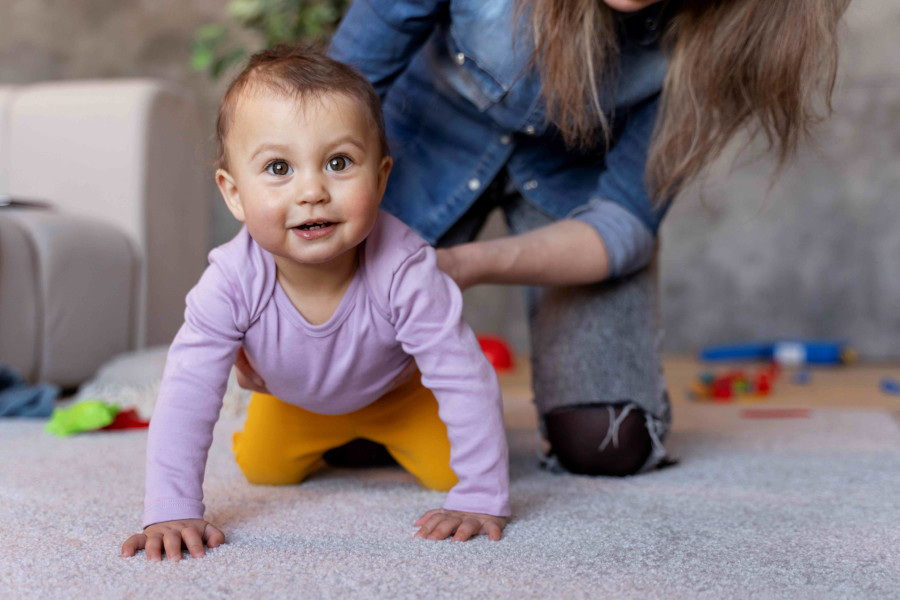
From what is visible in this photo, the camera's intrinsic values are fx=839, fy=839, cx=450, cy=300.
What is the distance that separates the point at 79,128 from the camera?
1986 mm

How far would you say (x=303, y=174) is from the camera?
775mm

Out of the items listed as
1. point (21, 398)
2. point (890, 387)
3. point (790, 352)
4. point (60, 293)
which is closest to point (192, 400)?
point (21, 398)

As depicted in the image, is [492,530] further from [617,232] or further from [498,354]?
[498,354]

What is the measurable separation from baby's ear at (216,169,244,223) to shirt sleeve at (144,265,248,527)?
0.07 m

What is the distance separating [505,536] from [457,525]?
0.05 m

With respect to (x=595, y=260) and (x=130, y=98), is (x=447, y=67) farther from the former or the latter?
(x=130, y=98)

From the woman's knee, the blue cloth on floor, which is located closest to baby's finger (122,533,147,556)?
the woman's knee

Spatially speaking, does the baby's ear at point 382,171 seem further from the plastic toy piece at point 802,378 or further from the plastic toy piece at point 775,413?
the plastic toy piece at point 802,378

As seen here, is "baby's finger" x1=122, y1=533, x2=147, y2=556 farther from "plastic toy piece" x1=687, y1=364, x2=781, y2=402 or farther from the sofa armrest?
"plastic toy piece" x1=687, y1=364, x2=781, y2=402

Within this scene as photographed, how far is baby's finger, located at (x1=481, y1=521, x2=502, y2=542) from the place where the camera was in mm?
805

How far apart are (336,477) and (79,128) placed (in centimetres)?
132

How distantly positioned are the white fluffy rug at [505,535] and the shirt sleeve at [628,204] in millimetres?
300

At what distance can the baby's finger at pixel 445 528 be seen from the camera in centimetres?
80

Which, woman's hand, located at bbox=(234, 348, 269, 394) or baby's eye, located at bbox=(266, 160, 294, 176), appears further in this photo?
woman's hand, located at bbox=(234, 348, 269, 394)
